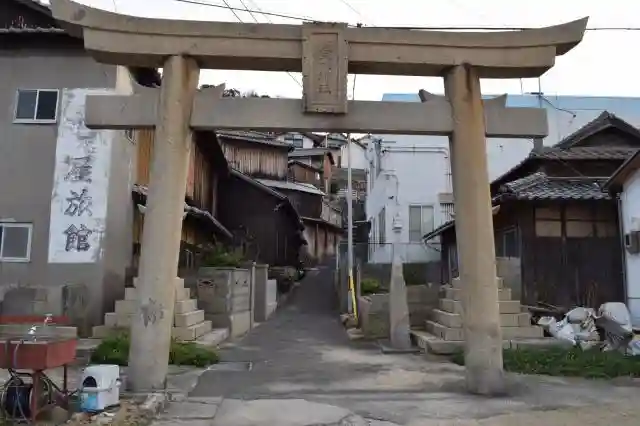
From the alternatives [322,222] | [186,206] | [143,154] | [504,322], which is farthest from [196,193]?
[322,222]

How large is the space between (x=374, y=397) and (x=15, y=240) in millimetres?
11037

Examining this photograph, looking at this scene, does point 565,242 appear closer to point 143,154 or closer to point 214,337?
point 214,337

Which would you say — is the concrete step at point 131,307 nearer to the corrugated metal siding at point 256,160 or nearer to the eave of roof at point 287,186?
the corrugated metal siding at point 256,160

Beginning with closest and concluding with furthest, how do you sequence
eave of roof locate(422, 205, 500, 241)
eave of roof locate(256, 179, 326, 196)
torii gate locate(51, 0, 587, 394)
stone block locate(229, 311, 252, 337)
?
1. torii gate locate(51, 0, 587, 394)
2. stone block locate(229, 311, 252, 337)
3. eave of roof locate(422, 205, 500, 241)
4. eave of roof locate(256, 179, 326, 196)

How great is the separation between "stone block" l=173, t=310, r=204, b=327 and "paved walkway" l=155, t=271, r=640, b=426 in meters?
1.31

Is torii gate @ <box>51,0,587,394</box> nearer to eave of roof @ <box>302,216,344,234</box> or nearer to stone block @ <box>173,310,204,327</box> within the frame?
stone block @ <box>173,310,204,327</box>

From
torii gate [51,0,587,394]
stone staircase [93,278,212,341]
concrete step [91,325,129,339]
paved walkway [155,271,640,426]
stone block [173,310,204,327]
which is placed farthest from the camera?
stone block [173,310,204,327]

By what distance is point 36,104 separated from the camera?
15312 millimetres

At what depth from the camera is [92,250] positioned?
14758mm

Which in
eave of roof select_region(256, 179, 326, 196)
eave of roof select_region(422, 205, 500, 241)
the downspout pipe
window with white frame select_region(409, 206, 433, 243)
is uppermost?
eave of roof select_region(256, 179, 326, 196)

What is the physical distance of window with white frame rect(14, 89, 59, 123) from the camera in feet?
50.0

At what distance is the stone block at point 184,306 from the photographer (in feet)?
45.7

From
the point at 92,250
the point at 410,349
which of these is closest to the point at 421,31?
the point at 410,349

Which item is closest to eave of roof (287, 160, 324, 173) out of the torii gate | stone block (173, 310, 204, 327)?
stone block (173, 310, 204, 327)
